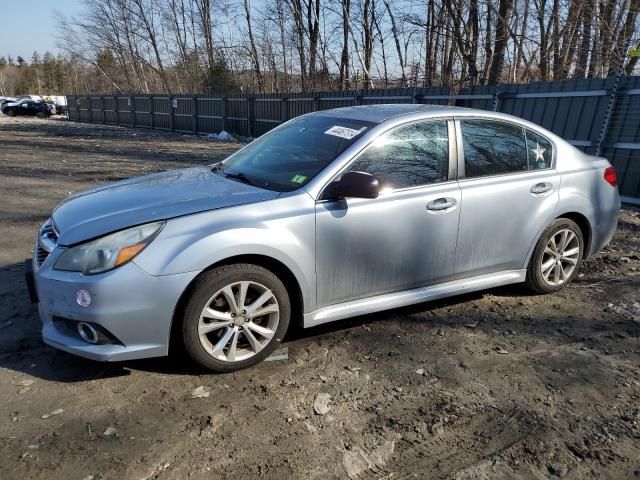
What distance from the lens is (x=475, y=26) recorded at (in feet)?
55.6

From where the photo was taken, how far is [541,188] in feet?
13.9

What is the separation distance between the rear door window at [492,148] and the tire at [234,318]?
181 centimetres

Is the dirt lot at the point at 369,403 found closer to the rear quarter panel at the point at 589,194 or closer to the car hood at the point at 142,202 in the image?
the rear quarter panel at the point at 589,194

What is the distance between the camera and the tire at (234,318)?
9.93 ft

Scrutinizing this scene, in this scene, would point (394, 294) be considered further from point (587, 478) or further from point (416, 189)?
point (587, 478)

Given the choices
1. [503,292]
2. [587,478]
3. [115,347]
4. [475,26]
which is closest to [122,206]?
[115,347]

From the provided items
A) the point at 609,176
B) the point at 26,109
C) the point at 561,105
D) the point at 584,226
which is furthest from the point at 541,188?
the point at 26,109

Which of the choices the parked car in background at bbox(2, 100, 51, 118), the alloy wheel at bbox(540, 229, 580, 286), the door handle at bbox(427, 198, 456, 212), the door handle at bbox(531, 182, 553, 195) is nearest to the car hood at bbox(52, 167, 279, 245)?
the door handle at bbox(427, 198, 456, 212)

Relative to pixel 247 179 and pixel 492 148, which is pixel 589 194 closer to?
pixel 492 148

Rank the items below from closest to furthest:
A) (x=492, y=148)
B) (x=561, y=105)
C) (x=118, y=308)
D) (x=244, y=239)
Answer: (x=118, y=308), (x=244, y=239), (x=492, y=148), (x=561, y=105)

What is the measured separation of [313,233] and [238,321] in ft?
2.36

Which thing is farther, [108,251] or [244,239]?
[244,239]

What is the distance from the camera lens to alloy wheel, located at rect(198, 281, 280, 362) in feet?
10.2

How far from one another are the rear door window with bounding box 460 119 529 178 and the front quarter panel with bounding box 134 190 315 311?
1.47 meters
